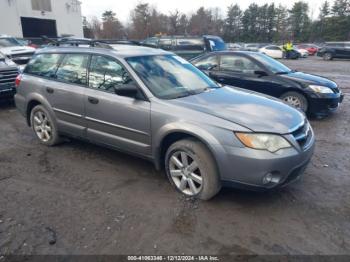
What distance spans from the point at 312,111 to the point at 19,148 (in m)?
5.92

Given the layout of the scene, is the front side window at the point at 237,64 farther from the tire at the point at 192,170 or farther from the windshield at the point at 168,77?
the tire at the point at 192,170

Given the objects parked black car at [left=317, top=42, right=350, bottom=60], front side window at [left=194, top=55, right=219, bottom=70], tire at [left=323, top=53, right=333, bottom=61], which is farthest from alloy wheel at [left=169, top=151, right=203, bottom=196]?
tire at [left=323, top=53, right=333, bottom=61]

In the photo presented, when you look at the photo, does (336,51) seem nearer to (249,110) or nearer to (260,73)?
(260,73)

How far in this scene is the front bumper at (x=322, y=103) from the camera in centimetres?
689

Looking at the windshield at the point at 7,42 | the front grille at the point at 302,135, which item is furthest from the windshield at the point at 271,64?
the windshield at the point at 7,42

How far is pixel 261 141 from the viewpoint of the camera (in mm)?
3219

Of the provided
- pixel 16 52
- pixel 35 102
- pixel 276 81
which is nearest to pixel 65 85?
pixel 35 102

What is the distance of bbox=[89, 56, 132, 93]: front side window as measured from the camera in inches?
163

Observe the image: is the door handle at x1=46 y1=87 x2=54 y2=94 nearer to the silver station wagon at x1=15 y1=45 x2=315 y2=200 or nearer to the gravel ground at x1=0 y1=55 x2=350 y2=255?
the silver station wagon at x1=15 y1=45 x2=315 y2=200

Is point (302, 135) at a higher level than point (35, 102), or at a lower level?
higher

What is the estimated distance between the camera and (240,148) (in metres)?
3.21

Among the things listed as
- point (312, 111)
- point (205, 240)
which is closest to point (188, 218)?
point (205, 240)

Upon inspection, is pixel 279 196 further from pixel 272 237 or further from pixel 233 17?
pixel 233 17

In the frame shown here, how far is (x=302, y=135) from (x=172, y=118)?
145cm
